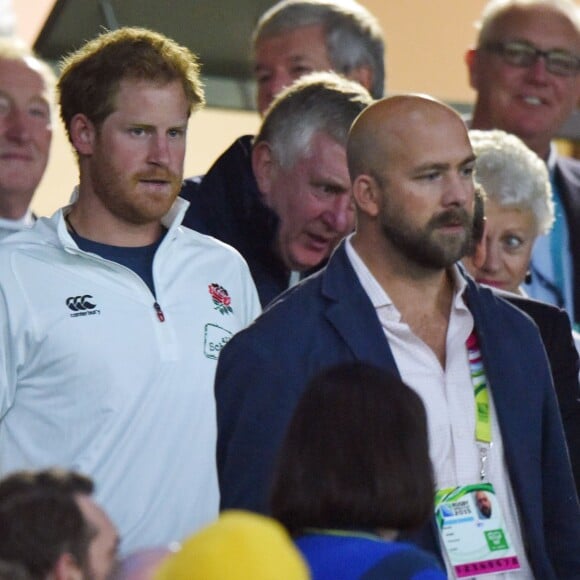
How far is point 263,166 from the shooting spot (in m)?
5.26

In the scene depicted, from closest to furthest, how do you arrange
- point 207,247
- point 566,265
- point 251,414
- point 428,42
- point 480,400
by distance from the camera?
point 251,414, point 480,400, point 207,247, point 566,265, point 428,42

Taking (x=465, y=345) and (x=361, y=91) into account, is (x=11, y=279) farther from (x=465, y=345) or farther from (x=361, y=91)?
(x=361, y=91)

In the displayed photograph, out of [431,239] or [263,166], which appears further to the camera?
[263,166]

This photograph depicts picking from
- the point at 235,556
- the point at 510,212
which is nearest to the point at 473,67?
the point at 510,212

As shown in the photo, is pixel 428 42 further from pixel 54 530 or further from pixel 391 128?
pixel 54 530

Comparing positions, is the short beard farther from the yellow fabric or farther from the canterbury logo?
the yellow fabric

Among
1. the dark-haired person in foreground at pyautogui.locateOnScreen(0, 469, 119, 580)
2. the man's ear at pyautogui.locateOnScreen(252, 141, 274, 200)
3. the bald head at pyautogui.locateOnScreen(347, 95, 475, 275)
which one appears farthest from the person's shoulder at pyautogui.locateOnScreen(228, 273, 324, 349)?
the dark-haired person in foreground at pyautogui.locateOnScreen(0, 469, 119, 580)

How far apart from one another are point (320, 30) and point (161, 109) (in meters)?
1.41

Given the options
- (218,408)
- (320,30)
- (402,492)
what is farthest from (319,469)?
(320,30)

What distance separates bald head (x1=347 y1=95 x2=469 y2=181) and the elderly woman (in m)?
1.01

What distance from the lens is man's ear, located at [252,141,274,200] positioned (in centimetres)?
524

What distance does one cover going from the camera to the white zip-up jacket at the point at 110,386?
4.27m

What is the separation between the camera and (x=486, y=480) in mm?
4227

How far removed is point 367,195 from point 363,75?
5.39 feet
